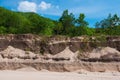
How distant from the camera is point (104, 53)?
3039 cm

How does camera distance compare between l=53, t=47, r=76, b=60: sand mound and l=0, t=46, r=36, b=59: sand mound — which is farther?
l=0, t=46, r=36, b=59: sand mound

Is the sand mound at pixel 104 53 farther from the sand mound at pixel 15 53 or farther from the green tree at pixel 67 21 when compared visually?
the green tree at pixel 67 21

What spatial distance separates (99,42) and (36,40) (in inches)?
232

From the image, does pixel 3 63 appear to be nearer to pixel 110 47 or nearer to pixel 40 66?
pixel 40 66

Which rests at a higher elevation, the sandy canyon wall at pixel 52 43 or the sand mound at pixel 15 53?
the sandy canyon wall at pixel 52 43

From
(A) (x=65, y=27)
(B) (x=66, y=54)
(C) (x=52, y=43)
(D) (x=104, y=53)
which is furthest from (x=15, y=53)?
(A) (x=65, y=27)

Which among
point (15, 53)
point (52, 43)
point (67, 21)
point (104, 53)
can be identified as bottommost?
point (104, 53)

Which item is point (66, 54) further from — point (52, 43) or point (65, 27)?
point (65, 27)

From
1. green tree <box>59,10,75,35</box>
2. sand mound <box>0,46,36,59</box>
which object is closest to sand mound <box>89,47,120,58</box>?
sand mound <box>0,46,36,59</box>

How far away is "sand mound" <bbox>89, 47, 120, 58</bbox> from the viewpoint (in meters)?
29.9

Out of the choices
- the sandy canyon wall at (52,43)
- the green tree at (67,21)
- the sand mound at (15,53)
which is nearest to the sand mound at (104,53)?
the sandy canyon wall at (52,43)

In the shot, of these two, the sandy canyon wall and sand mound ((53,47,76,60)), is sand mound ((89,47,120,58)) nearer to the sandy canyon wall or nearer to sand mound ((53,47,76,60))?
Result: the sandy canyon wall

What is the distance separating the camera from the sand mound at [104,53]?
2992 cm

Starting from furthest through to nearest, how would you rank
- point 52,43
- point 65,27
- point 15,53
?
point 65,27 < point 52,43 < point 15,53
